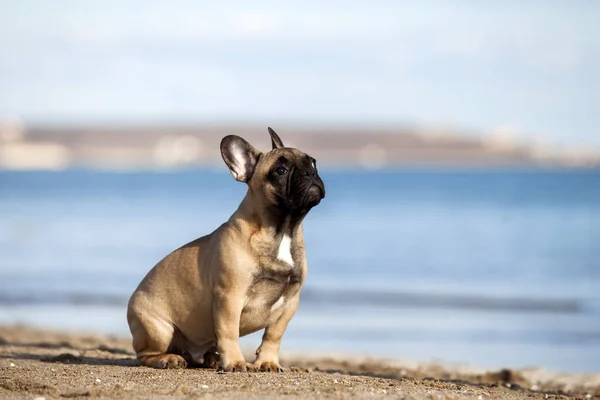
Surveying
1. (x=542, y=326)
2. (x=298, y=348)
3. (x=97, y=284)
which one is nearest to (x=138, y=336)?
(x=298, y=348)

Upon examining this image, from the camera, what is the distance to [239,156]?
6953 mm

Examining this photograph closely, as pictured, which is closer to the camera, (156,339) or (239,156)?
(239,156)

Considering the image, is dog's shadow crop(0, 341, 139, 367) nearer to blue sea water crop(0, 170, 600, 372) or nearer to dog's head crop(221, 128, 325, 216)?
dog's head crop(221, 128, 325, 216)

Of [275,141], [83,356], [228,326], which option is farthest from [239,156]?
[83,356]

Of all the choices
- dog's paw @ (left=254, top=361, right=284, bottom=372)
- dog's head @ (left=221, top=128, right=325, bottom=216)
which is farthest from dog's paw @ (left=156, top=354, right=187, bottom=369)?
dog's head @ (left=221, top=128, right=325, bottom=216)

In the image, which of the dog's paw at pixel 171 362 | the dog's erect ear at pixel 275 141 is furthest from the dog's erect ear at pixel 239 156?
the dog's paw at pixel 171 362

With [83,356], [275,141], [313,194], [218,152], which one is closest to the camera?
[313,194]

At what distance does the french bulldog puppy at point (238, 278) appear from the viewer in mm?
6766

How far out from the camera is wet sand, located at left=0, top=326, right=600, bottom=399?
584 cm

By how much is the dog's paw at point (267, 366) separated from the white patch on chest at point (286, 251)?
745mm

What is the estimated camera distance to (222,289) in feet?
22.2

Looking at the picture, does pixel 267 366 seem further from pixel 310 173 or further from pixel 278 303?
pixel 310 173

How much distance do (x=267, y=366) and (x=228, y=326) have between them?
1.52 ft

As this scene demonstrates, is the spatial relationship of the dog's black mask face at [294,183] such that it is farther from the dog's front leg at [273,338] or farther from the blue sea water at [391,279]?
the blue sea water at [391,279]
